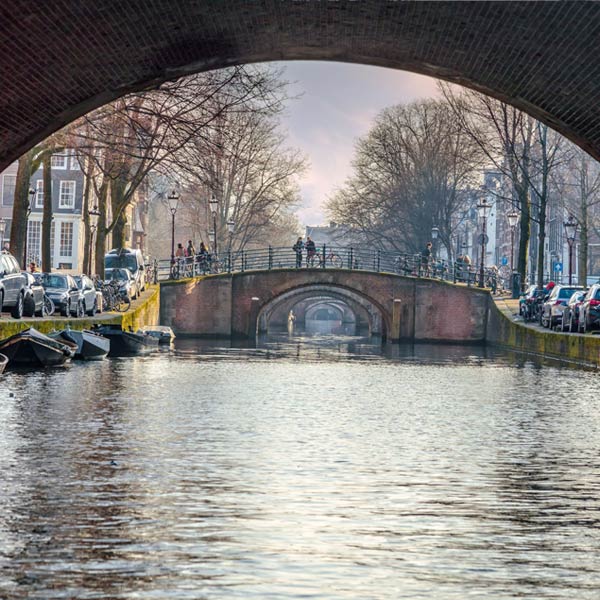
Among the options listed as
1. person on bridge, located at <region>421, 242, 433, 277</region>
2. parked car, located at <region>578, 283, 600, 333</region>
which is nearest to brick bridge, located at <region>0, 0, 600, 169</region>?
parked car, located at <region>578, 283, 600, 333</region>

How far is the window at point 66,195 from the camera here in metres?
73.8

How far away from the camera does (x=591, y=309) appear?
112 feet

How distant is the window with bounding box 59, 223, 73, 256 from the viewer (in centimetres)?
7238

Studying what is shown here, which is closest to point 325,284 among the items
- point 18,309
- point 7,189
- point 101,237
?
point 101,237

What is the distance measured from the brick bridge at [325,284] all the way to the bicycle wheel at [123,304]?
7.89 metres

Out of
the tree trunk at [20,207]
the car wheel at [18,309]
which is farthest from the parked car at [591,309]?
the tree trunk at [20,207]

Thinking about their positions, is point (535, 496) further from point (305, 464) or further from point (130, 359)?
point (130, 359)

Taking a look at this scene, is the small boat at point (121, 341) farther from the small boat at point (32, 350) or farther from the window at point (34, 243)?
the window at point (34, 243)

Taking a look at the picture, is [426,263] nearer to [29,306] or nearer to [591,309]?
[591,309]

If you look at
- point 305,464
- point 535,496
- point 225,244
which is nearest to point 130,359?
point 305,464

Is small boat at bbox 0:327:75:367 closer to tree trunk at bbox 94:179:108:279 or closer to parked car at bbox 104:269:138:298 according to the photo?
tree trunk at bbox 94:179:108:279

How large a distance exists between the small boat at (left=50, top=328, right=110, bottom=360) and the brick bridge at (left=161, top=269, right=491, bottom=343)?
20985mm

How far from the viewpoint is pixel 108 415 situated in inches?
697

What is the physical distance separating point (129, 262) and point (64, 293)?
14116 millimetres
